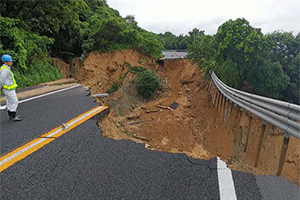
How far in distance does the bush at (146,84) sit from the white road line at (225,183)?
12697 millimetres

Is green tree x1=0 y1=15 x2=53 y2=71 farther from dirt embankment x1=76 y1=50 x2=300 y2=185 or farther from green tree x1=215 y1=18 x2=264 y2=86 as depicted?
green tree x1=215 y1=18 x2=264 y2=86


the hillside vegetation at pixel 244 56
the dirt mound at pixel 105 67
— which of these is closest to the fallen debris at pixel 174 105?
the hillside vegetation at pixel 244 56

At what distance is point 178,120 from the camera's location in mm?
9727

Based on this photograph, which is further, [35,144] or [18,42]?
[18,42]

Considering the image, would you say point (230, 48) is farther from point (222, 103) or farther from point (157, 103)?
point (222, 103)

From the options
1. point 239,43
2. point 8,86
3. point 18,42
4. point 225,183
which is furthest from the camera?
point 239,43

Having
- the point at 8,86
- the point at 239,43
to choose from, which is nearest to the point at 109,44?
the point at 239,43

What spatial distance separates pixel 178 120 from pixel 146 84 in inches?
242

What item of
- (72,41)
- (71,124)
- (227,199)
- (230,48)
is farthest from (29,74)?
(230,48)

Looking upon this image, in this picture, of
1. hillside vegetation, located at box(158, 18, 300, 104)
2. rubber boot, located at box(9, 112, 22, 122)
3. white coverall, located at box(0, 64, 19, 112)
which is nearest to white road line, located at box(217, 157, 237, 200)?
rubber boot, located at box(9, 112, 22, 122)

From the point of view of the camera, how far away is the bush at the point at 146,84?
49.4ft

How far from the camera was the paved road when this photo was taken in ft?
6.57

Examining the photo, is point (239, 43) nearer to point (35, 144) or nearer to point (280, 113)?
point (280, 113)

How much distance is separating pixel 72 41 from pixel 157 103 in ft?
29.3
